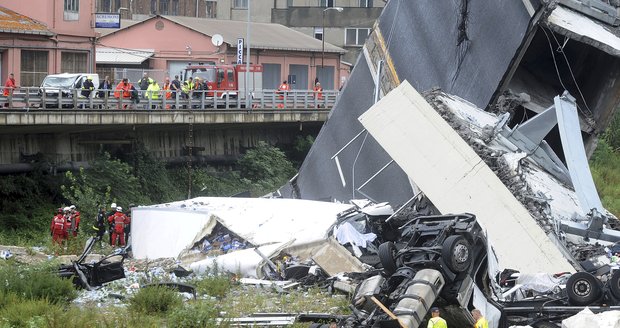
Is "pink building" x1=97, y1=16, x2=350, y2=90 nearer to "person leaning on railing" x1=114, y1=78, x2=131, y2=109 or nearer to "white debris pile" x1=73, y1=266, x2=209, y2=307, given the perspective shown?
"person leaning on railing" x1=114, y1=78, x2=131, y2=109

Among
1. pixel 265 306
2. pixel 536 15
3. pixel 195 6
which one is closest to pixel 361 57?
pixel 536 15

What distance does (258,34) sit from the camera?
55.0 meters

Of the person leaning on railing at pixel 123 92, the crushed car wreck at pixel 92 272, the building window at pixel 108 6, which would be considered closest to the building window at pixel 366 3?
the building window at pixel 108 6

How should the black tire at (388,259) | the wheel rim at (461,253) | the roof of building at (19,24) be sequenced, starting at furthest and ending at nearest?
1. the roof of building at (19,24)
2. the black tire at (388,259)
3. the wheel rim at (461,253)

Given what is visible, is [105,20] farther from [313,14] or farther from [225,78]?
[313,14]

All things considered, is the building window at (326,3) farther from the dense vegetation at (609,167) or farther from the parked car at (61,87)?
the parked car at (61,87)

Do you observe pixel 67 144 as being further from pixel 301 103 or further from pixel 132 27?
pixel 132 27

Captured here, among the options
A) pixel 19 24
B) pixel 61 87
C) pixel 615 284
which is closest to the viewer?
pixel 615 284

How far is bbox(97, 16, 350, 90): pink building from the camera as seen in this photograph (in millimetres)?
51375

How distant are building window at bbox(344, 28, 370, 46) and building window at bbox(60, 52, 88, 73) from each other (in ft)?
82.4

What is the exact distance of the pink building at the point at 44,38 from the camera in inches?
1521

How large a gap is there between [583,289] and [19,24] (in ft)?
95.2

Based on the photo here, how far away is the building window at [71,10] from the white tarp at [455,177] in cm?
2364

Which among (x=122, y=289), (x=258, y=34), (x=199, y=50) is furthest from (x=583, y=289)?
(x=258, y=34)
